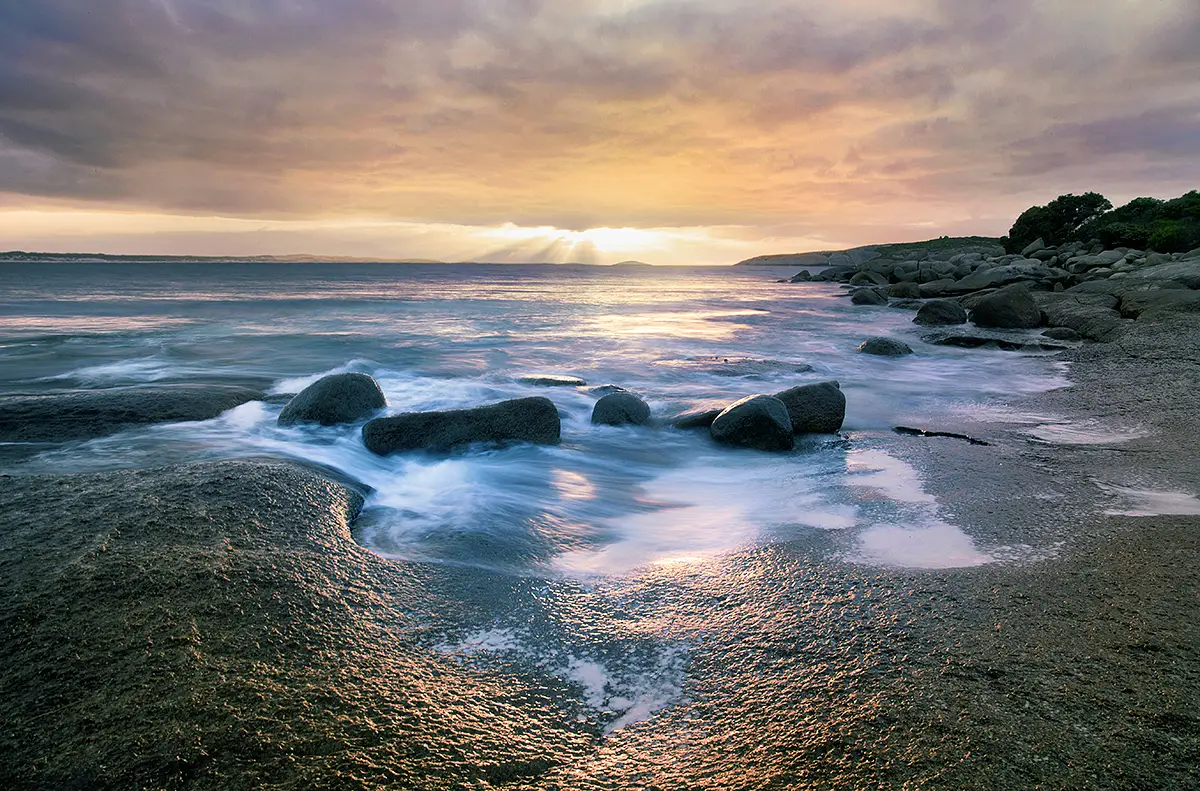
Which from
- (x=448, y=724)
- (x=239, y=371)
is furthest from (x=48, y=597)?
(x=239, y=371)

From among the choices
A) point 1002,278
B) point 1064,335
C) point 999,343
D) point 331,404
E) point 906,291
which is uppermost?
point 1002,278

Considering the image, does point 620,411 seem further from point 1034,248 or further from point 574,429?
point 1034,248

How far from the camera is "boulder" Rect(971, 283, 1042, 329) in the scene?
17125mm

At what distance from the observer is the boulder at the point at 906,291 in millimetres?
33219

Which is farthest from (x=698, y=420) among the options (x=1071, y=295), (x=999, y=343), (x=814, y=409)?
(x=1071, y=295)

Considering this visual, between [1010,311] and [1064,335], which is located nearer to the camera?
[1064,335]

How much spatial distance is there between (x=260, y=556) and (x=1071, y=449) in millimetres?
6659

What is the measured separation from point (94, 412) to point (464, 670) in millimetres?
6400

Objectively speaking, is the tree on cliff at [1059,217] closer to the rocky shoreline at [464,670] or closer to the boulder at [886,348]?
the boulder at [886,348]

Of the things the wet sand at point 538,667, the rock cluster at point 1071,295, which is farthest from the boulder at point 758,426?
the rock cluster at point 1071,295

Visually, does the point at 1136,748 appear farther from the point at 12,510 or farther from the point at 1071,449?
A: the point at 12,510

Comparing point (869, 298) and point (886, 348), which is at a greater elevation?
point (869, 298)

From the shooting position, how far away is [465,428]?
6.87 meters

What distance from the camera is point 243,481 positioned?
14.4ft
